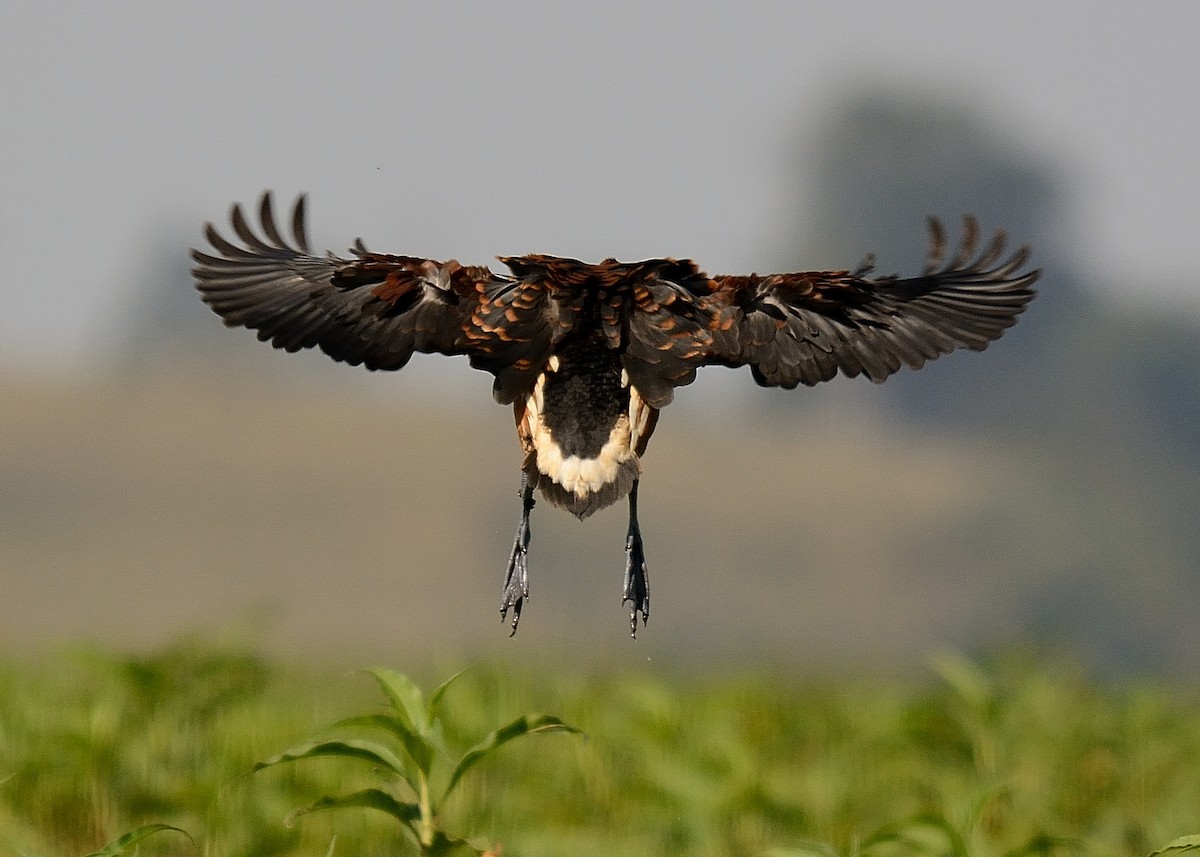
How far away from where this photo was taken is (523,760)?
8.27m

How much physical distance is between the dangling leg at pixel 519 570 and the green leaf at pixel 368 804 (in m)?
0.87

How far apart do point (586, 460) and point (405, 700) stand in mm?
1288

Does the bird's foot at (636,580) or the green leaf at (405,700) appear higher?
the bird's foot at (636,580)

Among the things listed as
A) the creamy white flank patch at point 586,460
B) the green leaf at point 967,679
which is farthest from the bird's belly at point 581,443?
the green leaf at point 967,679

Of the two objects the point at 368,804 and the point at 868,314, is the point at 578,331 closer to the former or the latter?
the point at 868,314

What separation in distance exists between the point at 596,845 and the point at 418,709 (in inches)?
85.6

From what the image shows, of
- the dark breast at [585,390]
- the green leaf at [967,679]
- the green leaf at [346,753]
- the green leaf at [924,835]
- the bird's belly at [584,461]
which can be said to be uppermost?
the dark breast at [585,390]

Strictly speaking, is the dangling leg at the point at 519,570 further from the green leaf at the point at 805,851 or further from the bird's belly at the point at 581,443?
the green leaf at the point at 805,851

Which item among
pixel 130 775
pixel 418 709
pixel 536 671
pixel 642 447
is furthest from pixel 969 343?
pixel 536 671

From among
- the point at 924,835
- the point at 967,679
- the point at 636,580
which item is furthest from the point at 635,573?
the point at 967,679

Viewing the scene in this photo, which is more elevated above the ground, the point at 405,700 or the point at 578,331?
the point at 578,331

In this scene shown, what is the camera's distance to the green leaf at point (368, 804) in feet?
13.3

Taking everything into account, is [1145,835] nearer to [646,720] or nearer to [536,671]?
[646,720]

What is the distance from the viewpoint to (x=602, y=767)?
8.02 meters
